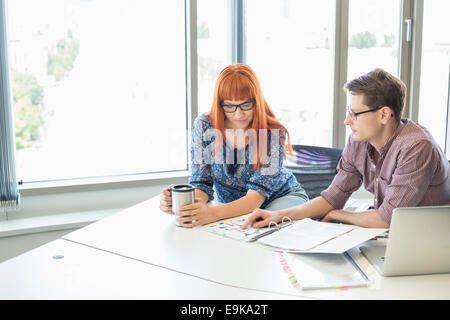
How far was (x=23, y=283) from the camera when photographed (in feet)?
4.33

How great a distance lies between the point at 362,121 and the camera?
1.85 meters

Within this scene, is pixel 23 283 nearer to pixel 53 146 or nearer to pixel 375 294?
pixel 375 294

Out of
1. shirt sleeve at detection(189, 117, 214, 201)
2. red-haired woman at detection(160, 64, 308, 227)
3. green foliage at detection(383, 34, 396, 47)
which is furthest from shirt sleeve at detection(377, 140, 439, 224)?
green foliage at detection(383, 34, 396, 47)

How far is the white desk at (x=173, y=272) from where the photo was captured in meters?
1.25

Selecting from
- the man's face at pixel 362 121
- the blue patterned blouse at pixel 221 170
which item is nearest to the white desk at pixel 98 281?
the blue patterned blouse at pixel 221 170

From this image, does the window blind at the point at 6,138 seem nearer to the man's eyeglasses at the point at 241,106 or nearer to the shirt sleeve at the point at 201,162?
the shirt sleeve at the point at 201,162

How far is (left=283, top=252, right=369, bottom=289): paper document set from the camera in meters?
1.28

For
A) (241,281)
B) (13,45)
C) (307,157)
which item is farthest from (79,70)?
(241,281)

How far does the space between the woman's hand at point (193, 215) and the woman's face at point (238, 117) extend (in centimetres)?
47

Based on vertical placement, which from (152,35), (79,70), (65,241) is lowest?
(65,241)

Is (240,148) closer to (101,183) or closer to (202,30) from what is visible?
(101,183)

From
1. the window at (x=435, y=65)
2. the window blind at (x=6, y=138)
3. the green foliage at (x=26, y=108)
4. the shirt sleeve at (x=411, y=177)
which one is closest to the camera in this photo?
the shirt sleeve at (x=411, y=177)

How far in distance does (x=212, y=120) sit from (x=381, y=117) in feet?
2.38

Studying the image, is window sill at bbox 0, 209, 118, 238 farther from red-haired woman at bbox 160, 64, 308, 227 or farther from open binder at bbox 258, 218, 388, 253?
open binder at bbox 258, 218, 388, 253
